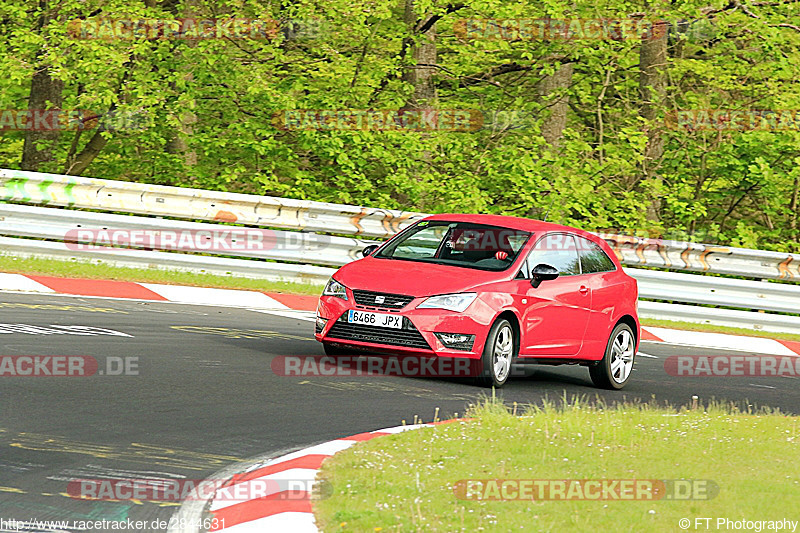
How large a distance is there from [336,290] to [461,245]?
4.95 ft

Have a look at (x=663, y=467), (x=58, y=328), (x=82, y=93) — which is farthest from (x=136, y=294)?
(x=663, y=467)

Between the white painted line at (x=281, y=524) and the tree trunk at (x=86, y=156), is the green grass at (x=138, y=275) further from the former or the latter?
the white painted line at (x=281, y=524)

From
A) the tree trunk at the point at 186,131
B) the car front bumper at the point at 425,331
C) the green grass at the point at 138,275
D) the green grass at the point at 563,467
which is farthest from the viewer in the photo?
the tree trunk at the point at 186,131

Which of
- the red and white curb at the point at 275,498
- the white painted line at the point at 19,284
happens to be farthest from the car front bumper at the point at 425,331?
the white painted line at the point at 19,284

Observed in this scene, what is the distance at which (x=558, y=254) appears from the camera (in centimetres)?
1166

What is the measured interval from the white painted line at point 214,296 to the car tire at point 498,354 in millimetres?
5384

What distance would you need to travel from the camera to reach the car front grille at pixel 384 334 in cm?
1024

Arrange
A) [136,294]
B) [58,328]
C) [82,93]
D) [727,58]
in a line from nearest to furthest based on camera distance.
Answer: [58,328] < [136,294] < [82,93] < [727,58]

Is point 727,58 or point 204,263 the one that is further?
point 727,58

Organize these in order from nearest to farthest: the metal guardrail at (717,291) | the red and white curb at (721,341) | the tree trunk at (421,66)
→ the red and white curb at (721,341)
the metal guardrail at (717,291)
the tree trunk at (421,66)

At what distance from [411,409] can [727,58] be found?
1670 cm

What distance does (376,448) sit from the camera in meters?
7.18

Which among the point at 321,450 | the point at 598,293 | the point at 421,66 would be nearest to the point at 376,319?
the point at 598,293

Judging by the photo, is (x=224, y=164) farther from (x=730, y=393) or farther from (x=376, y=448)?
(x=376, y=448)
